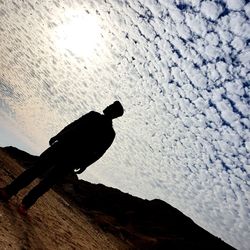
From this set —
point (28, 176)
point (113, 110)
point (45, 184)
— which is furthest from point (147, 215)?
point (28, 176)

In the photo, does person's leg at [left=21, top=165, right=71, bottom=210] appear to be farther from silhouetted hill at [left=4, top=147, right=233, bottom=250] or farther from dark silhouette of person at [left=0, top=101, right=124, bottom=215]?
silhouetted hill at [left=4, top=147, right=233, bottom=250]

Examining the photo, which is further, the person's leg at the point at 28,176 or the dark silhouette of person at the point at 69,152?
the dark silhouette of person at the point at 69,152

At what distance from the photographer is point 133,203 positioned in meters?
34.6

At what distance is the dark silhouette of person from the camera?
4.17 meters

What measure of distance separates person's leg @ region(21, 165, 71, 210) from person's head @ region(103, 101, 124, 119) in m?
1.07

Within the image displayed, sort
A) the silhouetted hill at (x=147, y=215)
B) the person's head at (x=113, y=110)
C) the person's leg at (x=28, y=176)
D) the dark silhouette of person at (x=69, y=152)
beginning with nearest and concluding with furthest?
the person's leg at (x=28, y=176)
the dark silhouette of person at (x=69, y=152)
the person's head at (x=113, y=110)
the silhouetted hill at (x=147, y=215)

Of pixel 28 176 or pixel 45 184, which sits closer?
pixel 28 176

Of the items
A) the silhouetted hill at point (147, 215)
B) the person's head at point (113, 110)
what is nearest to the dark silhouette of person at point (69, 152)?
the person's head at point (113, 110)

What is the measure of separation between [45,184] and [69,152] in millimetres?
557

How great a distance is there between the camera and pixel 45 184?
171 inches

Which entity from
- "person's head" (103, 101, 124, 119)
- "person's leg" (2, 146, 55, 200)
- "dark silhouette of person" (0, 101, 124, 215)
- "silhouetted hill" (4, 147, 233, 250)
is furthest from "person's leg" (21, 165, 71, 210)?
"silhouetted hill" (4, 147, 233, 250)

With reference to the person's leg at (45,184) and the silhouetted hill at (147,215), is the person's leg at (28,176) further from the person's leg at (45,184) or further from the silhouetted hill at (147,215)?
the silhouetted hill at (147,215)

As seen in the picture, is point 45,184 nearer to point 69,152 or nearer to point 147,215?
point 69,152

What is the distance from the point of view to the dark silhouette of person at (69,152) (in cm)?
417
